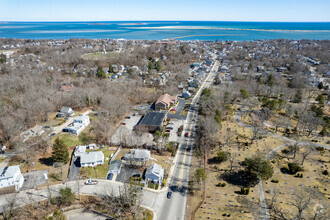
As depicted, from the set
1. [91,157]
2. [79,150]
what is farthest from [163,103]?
[91,157]

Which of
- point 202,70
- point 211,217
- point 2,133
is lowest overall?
point 211,217

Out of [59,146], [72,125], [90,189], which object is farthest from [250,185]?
[72,125]

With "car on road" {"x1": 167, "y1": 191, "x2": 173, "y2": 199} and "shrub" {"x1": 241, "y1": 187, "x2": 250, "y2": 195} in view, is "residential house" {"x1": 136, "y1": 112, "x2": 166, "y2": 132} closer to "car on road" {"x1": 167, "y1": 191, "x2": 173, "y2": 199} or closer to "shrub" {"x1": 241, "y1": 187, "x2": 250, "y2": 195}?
"car on road" {"x1": 167, "y1": 191, "x2": 173, "y2": 199}

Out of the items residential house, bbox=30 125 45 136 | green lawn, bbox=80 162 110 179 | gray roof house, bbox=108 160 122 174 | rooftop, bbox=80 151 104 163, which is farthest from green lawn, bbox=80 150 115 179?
residential house, bbox=30 125 45 136

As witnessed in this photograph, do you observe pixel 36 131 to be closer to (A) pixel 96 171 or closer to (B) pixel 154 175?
(A) pixel 96 171

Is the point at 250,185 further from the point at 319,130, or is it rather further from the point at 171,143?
the point at 319,130
